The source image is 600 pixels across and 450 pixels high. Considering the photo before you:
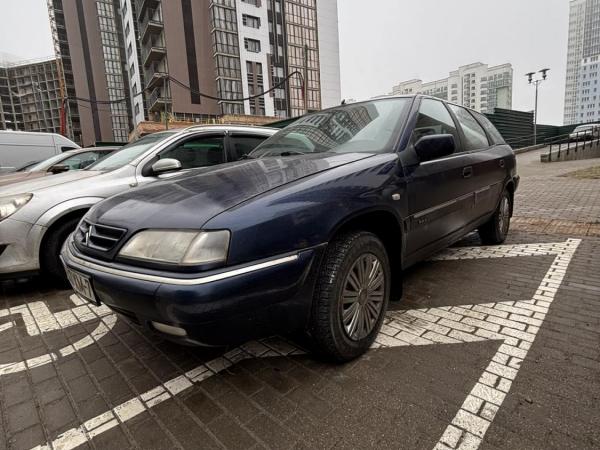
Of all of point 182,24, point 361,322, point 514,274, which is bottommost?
point 514,274

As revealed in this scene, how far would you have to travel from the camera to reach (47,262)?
3338mm

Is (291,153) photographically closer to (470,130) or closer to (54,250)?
(470,130)

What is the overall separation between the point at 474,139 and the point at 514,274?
1384 mm

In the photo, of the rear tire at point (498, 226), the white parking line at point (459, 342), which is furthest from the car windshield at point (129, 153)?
the rear tire at point (498, 226)

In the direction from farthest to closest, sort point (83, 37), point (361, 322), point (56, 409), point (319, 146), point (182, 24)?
point (83, 37)
point (182, 24)
point (319, 146)
point (361, 322)
point (56, 409)

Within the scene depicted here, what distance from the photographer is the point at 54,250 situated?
335cm

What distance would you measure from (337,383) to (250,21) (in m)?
54.3

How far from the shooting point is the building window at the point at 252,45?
47.1 meters

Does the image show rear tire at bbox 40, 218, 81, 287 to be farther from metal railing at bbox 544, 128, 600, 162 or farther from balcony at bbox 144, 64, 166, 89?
balcony at bbox 144, 64, 166, 89

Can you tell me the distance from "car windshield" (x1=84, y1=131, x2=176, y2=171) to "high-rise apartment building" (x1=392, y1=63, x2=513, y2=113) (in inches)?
2810

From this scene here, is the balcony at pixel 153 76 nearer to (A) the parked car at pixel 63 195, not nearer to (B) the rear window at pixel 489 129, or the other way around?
(A) the parked car at pixel 63 195

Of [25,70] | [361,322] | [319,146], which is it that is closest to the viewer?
[361,322]

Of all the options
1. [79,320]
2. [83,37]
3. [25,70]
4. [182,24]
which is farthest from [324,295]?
[25,70]

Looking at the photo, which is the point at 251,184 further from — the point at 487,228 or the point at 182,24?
the point at 182,24
